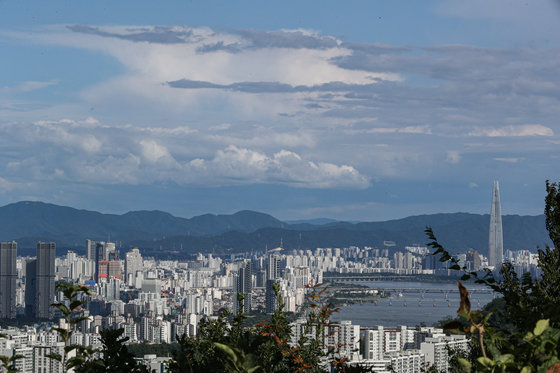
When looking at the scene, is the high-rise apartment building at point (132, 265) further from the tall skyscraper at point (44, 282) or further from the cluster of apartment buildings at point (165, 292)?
the tall skyscraper at point (44, 282)

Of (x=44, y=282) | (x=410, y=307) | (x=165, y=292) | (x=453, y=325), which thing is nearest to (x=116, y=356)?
(x=453, y=325)

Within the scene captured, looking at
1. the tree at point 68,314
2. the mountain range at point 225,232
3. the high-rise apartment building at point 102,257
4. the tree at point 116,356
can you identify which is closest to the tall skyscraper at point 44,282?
the high-rise apartment building at point 102,257

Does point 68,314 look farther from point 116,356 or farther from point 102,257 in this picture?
point 102,257

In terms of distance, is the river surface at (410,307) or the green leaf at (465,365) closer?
the green leaf at (465,365)

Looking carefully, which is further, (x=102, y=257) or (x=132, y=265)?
(x=102, y=257)

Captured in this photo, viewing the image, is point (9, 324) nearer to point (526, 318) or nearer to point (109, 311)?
point (109, 311)

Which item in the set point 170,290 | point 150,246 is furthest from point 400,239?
point 170,290
